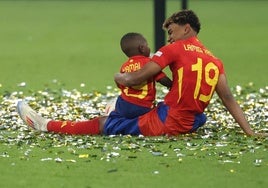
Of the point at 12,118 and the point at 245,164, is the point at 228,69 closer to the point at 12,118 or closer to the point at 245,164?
the point at 12,118

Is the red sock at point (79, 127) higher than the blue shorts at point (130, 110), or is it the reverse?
the blue shorts at point (130, 110)

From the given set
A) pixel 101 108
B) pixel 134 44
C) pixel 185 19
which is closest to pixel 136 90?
pixel 134 44

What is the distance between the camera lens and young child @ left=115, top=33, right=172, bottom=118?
9.21 metres

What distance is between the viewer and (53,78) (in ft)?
48.1

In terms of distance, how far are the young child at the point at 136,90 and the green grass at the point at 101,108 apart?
304 millimetres

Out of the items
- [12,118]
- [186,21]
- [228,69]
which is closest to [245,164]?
[186,21]

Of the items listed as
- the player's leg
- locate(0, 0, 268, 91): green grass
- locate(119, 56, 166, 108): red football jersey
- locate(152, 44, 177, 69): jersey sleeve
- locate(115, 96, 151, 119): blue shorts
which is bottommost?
locate(0, 0, 268, 91): green grass

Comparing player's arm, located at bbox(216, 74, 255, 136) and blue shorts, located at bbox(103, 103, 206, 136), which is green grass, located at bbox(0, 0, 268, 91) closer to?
blue shorts, located at bbox(103, 103, 206, 136)

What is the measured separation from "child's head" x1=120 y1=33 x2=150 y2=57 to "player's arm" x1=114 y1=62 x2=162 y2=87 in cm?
34

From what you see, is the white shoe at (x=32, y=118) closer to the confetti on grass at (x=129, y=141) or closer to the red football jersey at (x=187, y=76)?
the confetti on grass at (x=129, y=141)

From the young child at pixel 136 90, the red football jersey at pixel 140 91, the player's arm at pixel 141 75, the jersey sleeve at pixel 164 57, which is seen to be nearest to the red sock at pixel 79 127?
the young child at pixel 136 90

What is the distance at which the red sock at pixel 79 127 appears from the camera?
9305mm

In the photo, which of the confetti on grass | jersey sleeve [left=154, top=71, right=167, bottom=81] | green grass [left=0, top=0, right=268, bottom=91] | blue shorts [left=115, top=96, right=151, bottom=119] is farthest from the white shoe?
green grass [left=0, top=0, right=268, bottom=91]

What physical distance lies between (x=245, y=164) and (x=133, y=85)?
165 centimetres
